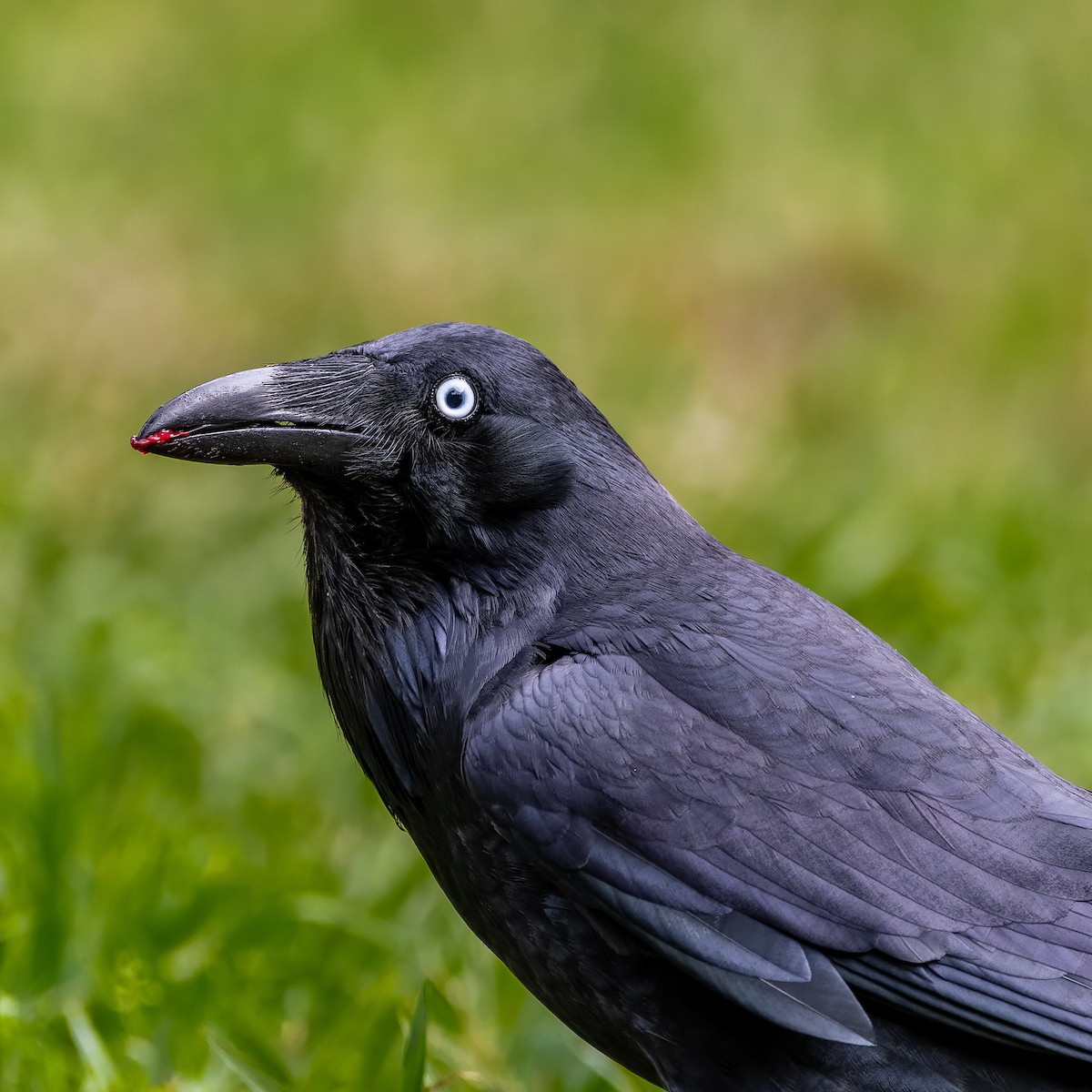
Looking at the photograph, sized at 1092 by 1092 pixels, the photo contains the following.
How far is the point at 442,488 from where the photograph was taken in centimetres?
292

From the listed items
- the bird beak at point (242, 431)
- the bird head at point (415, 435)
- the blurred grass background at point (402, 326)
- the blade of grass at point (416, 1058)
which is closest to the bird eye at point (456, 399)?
the bird head at point (415, 435)

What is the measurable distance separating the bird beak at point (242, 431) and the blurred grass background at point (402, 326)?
3.89ft

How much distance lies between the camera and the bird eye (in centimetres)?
293

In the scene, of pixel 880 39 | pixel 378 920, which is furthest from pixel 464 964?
pixel 880 39

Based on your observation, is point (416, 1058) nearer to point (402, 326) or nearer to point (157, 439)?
point (157, 439)

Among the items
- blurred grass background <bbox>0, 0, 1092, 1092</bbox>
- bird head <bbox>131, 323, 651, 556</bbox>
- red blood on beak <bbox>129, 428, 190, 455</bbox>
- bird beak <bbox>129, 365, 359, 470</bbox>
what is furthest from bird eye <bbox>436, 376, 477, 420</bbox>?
blurred grass background <bbox>0, 0, 1092, 1092</bbox>

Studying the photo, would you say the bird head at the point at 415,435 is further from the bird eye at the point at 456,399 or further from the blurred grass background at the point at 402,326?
the blurred grass background at the point at 402,326

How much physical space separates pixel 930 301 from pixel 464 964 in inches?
202

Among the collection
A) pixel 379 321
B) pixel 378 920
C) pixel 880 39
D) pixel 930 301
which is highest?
pixel 880 39

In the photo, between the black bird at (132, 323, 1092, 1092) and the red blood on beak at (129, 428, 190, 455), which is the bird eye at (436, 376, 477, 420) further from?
the red blood on beak at (129, 428, 190, 455)

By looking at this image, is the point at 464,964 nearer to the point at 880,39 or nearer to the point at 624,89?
the point at 624,89

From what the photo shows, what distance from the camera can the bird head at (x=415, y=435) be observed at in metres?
2.86

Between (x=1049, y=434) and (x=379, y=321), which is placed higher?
(x=1049, y=434)

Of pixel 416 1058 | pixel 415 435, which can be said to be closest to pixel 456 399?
pixel 415 435
